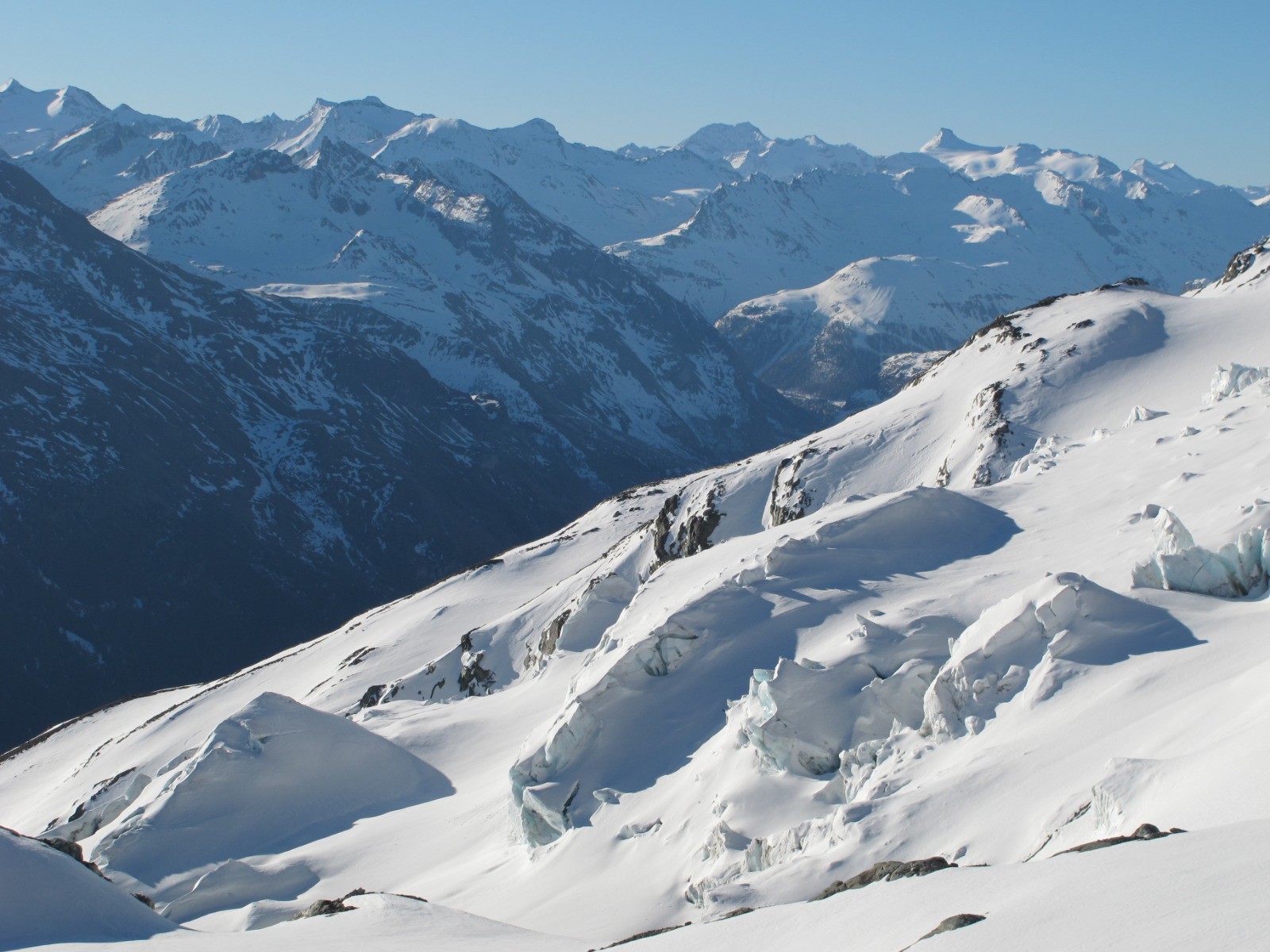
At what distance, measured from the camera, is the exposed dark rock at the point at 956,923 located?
43.7ft

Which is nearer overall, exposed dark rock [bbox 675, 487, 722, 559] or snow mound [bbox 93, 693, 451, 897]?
snow mound [bbox 93, 693, 451, 897]

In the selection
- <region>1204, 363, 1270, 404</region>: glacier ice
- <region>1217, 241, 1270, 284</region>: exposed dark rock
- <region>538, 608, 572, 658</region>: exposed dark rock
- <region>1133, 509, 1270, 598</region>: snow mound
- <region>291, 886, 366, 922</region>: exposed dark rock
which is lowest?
<region>538, 608, 572, 658</region>: exposed dark rock

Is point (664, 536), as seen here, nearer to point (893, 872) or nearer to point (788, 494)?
point (788, 494)

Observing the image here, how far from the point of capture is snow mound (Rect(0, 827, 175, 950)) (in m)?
24.9

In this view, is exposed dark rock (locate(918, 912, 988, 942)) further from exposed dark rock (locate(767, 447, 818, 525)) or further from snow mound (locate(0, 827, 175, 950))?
exposed dark rock (locate(767, 447, 818, 525))

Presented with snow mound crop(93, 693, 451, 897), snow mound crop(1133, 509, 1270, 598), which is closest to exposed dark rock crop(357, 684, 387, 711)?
snow mound crop(93, 693, 451, 897)

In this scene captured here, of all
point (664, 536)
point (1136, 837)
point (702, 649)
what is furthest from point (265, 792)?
point (1136, 837)

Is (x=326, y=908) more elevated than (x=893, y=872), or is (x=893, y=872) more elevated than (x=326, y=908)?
(x=893, y=872)

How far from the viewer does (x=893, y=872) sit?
18453 mm

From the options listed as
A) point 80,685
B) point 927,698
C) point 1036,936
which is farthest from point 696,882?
point 80,685

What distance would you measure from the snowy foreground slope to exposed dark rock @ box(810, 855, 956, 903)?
35.2 inches

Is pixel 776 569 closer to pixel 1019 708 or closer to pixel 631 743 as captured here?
pixel 631 743

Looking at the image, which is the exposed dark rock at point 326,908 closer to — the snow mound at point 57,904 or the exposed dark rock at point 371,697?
the snow mound at point 57,904

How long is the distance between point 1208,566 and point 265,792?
116 feet
